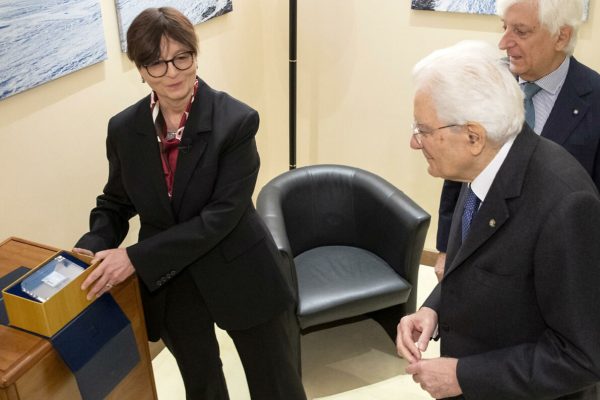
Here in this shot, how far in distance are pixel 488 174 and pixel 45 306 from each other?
3.82ft

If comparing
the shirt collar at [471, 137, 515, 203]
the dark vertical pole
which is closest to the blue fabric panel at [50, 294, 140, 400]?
the shirt collar at [471, 137, 515, 203]

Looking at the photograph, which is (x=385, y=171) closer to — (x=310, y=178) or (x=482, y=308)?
(x=310, y=178)

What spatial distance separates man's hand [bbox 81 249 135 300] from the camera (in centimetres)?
185

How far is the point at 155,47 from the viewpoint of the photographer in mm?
2070

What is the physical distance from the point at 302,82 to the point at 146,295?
2.41 metres

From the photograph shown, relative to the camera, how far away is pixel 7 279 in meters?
1.92

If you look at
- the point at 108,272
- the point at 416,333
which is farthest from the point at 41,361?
the point at 416,333

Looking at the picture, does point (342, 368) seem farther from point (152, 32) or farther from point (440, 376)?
point (152, 32)

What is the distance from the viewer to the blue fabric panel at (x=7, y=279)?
71.0 inches

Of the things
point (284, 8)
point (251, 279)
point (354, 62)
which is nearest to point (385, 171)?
point (354, 62)

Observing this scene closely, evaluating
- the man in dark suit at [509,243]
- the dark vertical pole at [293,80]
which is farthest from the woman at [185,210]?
the dark vertical pole at [293,80]

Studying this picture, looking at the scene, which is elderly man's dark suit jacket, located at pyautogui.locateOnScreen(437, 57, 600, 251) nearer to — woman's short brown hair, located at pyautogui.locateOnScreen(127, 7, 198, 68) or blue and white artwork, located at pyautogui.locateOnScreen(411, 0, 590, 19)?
blue and white artwork, located at pyautogui.locateOnScreen(411, 0, 590, 19)

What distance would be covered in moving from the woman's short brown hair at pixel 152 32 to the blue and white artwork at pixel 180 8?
0.94 metres

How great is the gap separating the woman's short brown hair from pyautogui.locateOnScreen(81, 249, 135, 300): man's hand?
610 mm
